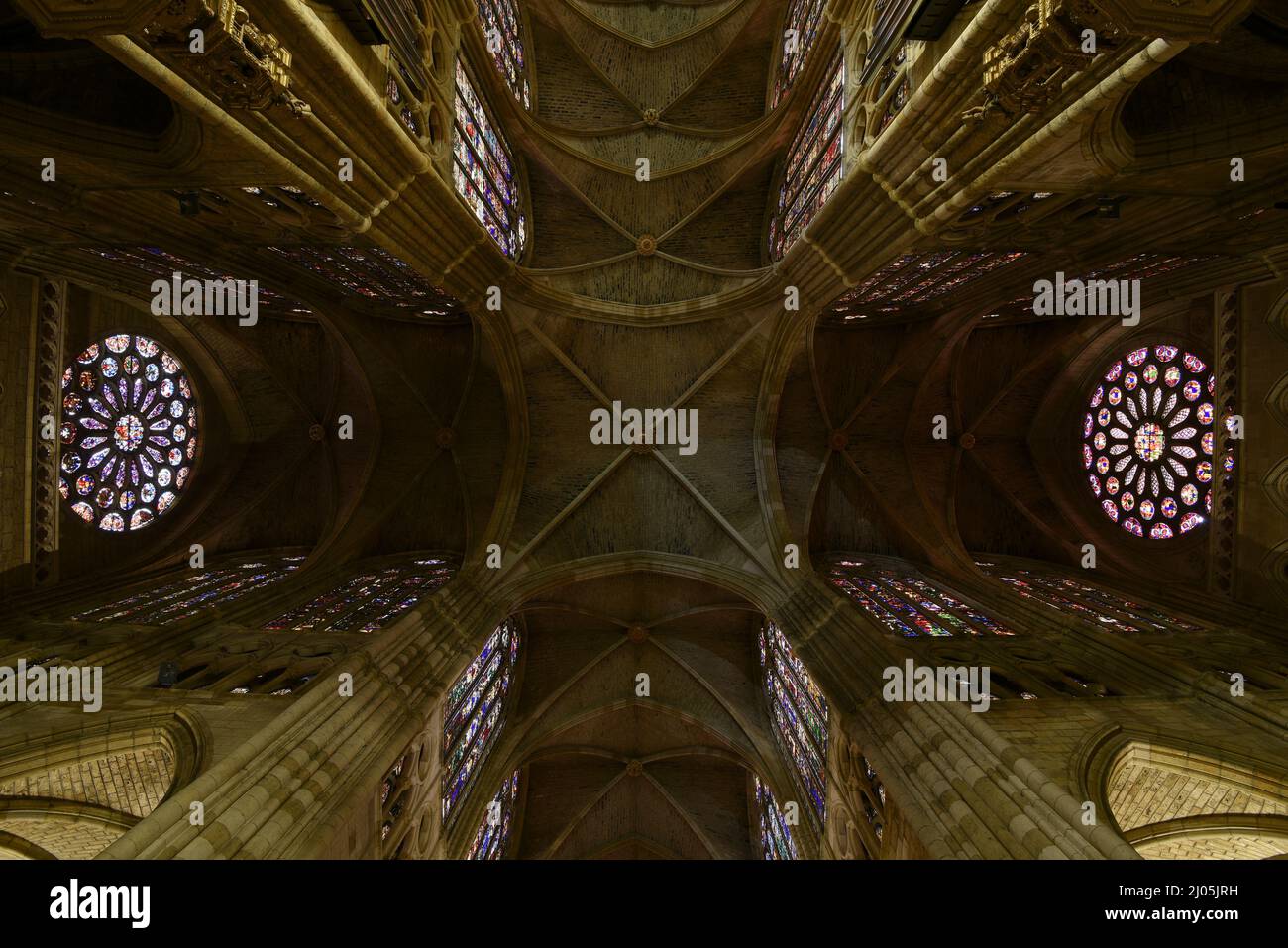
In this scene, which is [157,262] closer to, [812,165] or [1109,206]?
[812,165]

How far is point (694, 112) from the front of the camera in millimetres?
15445

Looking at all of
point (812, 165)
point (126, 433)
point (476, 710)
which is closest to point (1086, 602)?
point (812, 165)

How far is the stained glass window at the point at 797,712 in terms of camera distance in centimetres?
1070

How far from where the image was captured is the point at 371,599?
464 inches

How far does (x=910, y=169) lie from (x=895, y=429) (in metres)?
9.92

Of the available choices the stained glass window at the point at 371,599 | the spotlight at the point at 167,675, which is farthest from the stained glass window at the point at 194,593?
the spotlight at the point at 167,675

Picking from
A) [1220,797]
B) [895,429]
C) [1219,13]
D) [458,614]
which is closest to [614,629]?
[458,614]

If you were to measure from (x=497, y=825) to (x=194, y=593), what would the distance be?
805 cm

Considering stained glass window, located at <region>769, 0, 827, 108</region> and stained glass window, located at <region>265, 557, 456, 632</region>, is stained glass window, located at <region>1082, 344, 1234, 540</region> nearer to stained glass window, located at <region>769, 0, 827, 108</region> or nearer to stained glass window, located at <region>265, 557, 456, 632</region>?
stained glass window, located at <region>769, 0, 827, 108</region>

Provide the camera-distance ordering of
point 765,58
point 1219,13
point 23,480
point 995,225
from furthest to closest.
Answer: point 765,58 → point 23,480 → point 995,225 → point 1219,13

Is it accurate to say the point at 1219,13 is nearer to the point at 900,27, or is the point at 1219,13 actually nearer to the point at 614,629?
the point at 900,27

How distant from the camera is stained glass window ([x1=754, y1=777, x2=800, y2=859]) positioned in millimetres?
12495

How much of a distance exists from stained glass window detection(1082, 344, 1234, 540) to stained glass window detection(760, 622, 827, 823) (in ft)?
26.5
